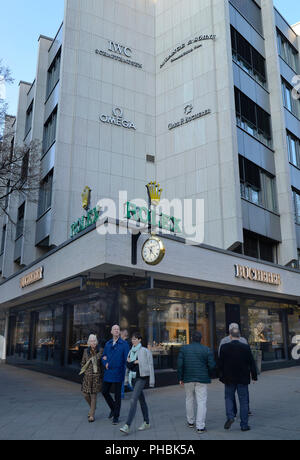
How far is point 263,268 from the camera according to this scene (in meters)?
17.7

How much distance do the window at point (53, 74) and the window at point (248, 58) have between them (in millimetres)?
10087

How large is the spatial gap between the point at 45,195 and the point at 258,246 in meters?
11.8

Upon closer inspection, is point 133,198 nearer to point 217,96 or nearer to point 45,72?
point 217,96

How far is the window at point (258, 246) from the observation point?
19.8 metres

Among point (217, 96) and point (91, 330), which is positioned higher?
point (217, 96)

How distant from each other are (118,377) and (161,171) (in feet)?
47.9

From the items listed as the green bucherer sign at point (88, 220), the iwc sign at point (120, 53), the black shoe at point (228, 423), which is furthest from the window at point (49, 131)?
the black shoe at point (228, 423)

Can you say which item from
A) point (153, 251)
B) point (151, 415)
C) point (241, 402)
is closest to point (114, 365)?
point (151, 415)

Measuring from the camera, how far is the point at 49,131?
22.8m

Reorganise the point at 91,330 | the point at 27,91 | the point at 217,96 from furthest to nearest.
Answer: the point at 27,91 < the point at 217,96 < the point at 91,330

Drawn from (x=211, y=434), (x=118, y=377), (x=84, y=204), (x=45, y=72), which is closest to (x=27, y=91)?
(x=45, y=72)

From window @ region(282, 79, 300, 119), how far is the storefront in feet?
41.8

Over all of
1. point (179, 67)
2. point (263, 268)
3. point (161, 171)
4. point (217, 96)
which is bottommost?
point (263, 268)

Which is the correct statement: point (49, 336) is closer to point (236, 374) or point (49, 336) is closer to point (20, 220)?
point (20, 220)
